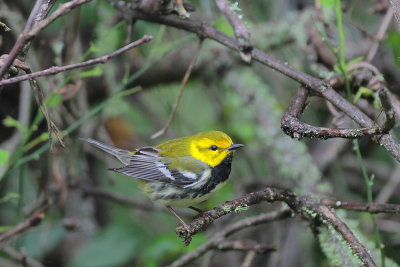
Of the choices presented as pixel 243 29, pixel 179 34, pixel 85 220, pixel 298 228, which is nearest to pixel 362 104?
pixel 243 29

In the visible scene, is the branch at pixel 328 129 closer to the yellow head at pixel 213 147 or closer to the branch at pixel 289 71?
the branch at pixel 289 71

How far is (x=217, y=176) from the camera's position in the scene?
2.54 meters

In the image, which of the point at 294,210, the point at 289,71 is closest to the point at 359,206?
the point at 294,210

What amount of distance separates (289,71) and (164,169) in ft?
3.17

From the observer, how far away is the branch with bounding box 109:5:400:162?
157 centimetres

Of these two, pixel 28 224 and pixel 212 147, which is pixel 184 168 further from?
pixel 28 224

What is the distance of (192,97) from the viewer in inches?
180

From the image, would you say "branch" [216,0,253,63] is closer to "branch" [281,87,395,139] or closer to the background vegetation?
"branch" [281,87,395,139]

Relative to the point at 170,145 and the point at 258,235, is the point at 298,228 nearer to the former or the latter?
the point at 258,235

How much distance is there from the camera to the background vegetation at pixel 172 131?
2959mm

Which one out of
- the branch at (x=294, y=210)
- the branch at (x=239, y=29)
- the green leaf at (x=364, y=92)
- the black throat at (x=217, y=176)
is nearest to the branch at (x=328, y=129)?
the branch at (x=294, y=210)

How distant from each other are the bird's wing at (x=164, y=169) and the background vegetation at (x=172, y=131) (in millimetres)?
425

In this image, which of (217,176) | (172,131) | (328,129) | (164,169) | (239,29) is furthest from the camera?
(172,131)

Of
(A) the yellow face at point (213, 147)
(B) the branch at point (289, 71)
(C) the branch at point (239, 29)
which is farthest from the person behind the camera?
(A) the yellow face at point (213, 147)
